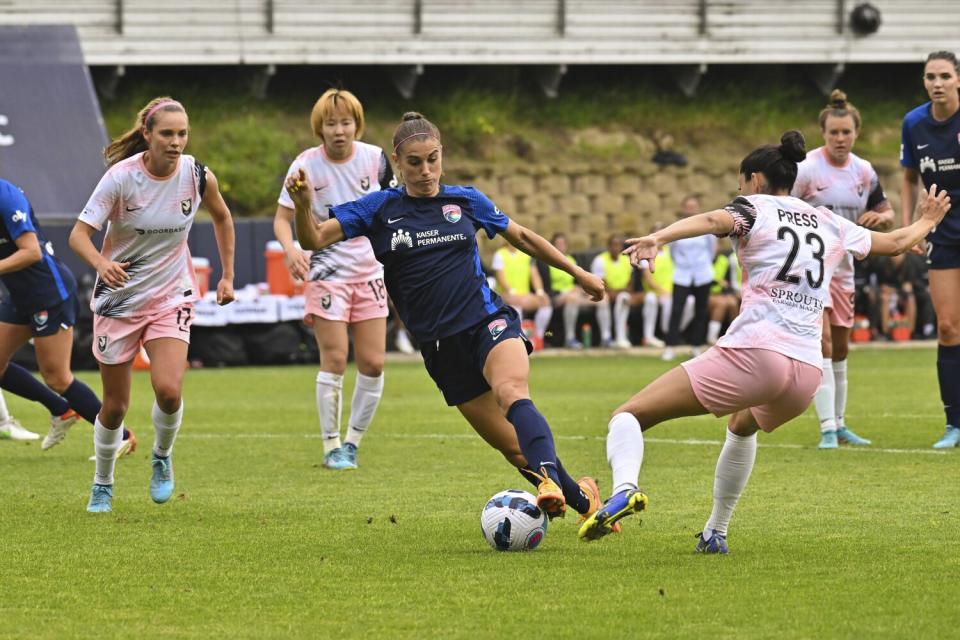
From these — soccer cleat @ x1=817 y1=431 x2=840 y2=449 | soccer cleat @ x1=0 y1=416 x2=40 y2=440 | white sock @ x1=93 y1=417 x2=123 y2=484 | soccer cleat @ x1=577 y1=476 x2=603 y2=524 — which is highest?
soccer cleat @ x1=577 y1=476 x2=603 y2=524

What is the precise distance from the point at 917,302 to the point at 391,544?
22293 millimetres

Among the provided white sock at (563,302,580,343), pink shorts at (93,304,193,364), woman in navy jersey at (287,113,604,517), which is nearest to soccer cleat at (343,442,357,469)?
pink shorts at (93,304,193,364)

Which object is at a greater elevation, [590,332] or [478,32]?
[478,32]

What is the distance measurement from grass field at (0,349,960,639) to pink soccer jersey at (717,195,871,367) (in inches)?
35.6

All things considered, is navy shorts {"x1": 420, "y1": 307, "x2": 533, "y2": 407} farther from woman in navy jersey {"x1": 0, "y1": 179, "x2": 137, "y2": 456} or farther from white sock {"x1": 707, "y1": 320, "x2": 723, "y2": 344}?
white sock {"x1": 707, "y1": 320, "x2": 723, "y2": 344}

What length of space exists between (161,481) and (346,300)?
2.50 m

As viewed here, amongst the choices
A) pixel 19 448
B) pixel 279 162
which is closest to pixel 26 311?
pixel 19 448

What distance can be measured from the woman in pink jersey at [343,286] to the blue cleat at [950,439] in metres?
3.83

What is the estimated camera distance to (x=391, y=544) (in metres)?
7.27

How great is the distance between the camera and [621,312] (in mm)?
27109

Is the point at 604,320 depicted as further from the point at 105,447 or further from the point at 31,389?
the point at 105,447

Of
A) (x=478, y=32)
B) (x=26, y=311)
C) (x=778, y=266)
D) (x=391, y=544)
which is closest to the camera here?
(x=778, y=266)

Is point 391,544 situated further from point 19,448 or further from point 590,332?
point 590,332

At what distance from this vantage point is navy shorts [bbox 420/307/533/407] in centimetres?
728
